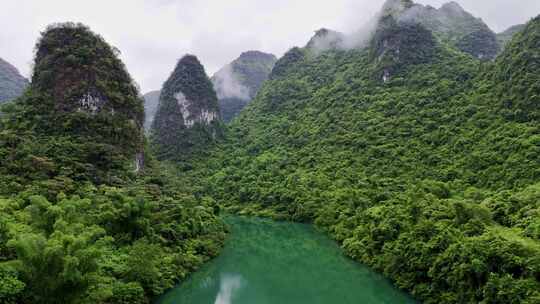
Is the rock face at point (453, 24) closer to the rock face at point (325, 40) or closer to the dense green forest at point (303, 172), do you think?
the dense green forest at point (303, 172)

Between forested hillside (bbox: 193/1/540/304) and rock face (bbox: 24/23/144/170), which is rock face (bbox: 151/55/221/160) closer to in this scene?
forested hillside (bbox: 193/1/540/304)

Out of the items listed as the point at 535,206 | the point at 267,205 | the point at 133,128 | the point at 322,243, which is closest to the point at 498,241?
the point at 535,206

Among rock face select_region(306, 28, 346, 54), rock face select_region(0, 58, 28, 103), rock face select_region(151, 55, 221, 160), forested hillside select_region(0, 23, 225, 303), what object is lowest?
forested hillside select_region(0, 23, 225, 303)

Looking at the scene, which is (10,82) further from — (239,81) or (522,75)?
(522,75)

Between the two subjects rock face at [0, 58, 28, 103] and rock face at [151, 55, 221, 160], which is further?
rock face at [0, 58, 28, 103]

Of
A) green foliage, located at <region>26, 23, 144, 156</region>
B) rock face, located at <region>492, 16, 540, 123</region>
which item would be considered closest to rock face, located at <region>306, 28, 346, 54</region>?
rock face, located at <region>492, 16, 540, 123</region>

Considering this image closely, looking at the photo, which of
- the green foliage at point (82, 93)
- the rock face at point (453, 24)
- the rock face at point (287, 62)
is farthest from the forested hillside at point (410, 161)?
the green foliage at point (82, 93)

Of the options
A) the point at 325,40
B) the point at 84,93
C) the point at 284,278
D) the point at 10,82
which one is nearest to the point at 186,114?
the point at 10,82
